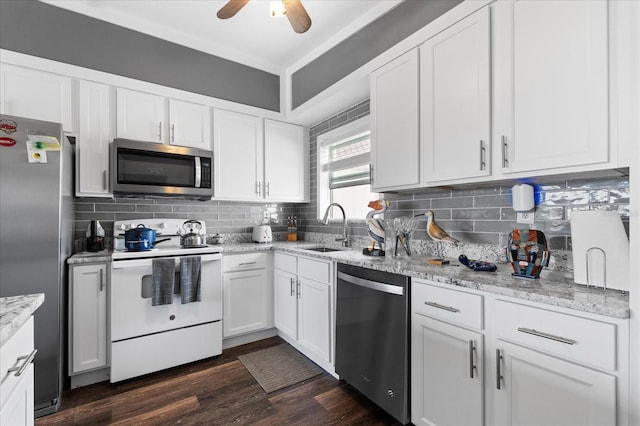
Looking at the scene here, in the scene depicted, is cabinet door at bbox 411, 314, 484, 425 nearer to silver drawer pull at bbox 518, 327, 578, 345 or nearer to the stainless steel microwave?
silver drawer pull at bbox 518, 327, 578, 345

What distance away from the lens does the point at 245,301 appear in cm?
288

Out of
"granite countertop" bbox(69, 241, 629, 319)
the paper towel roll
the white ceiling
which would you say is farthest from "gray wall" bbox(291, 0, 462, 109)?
"granite countertop" bbox(69, 241, 629, 319)

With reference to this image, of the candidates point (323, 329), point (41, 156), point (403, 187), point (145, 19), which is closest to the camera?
point (41, 156)

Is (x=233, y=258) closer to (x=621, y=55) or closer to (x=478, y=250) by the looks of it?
(x=478, y=250)

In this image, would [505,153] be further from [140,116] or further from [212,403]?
[140,116]

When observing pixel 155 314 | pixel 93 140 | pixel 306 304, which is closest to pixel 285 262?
pixel 306 304

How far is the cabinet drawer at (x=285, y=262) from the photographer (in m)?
2.69

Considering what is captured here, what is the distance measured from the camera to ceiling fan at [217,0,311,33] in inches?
69.6

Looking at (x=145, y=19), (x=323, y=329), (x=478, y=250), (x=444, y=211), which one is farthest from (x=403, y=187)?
(x=145, y=19)

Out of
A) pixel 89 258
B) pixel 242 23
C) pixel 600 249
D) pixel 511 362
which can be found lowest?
pixel 511 362

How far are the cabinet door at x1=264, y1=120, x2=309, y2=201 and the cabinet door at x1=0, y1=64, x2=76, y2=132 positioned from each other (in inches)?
65.3

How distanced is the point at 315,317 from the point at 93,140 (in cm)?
226

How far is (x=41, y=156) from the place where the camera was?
1876 millimetres

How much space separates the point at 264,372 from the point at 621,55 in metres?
2.69
